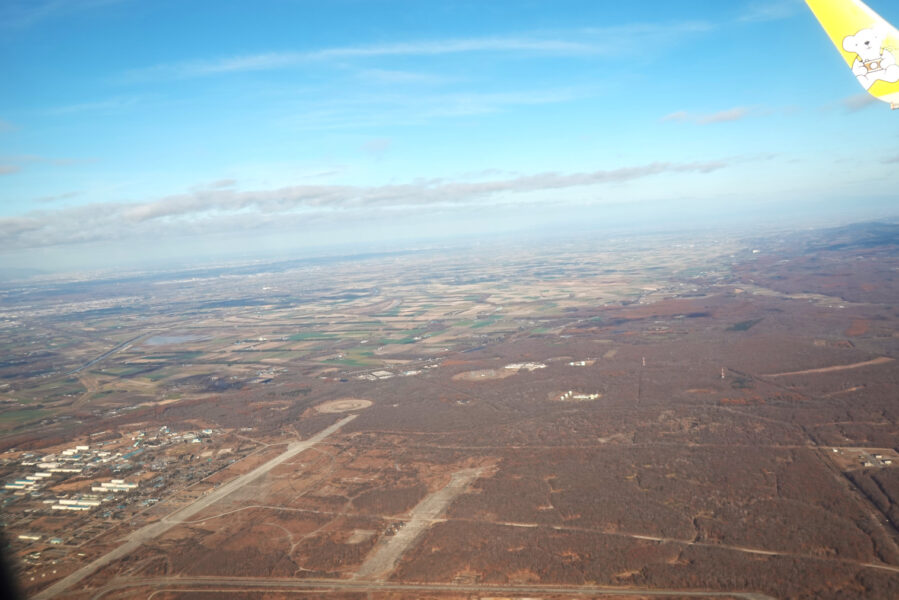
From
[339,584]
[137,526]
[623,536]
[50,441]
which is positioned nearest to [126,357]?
[50,441]

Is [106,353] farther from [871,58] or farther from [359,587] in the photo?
[871,58]

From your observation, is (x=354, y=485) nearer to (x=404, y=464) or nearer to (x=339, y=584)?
(x=404, y=464)

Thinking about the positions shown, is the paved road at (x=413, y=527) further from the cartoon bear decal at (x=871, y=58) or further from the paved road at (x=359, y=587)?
the cartoon bear decal at (x=871, y=58)

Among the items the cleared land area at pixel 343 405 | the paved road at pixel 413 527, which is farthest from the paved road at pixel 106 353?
the paved road at pixel 413 527

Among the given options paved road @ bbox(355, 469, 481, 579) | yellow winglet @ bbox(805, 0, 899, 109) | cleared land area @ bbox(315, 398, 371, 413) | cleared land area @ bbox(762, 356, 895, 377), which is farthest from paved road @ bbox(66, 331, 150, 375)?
yellow winglet @ bbox(805, 0, 899, 109)

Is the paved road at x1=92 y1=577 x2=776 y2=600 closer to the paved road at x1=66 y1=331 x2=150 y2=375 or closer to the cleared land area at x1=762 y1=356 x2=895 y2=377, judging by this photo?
the cleared land area at x1=762 y1=356 x2=895 y2=377

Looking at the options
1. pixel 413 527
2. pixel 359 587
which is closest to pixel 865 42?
pixel 359 587
